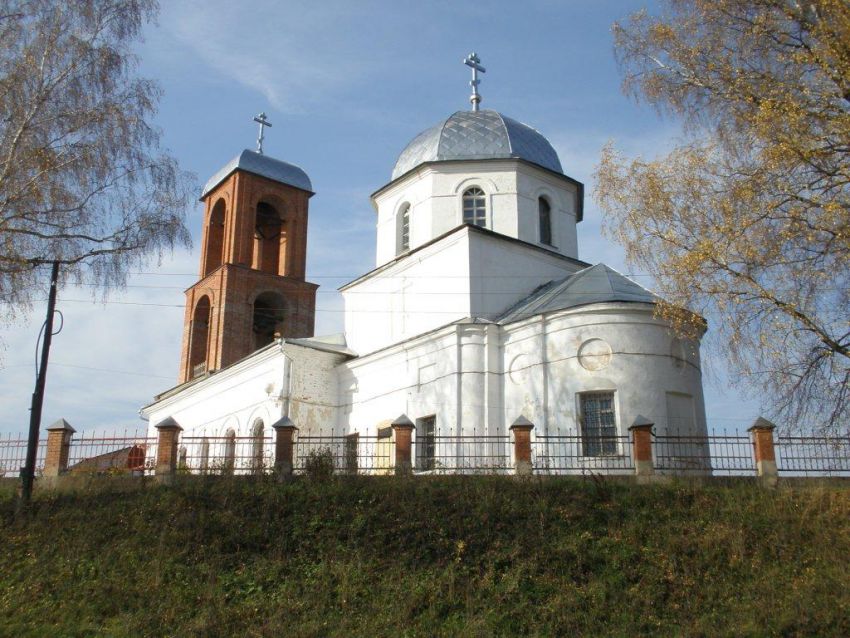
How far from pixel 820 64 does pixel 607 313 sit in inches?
247

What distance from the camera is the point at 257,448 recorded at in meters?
19.2

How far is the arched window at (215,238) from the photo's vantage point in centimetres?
2809

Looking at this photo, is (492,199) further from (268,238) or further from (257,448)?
(268,238)

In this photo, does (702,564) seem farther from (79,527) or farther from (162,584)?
(79,527)

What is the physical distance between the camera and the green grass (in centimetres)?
1037

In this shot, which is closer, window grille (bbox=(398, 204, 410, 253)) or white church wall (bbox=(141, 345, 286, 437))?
white church wall (bbox=(141, 345, 286, 437))

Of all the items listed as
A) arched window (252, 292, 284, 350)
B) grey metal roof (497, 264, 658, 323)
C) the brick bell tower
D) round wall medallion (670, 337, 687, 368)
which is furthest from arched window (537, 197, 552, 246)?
arched window (252, 292, 284, 350)

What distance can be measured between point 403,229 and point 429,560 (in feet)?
37.7

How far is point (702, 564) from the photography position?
11.2 meters

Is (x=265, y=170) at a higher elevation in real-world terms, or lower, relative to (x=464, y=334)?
higher

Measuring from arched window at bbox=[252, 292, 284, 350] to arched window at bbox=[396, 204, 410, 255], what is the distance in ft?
22.7

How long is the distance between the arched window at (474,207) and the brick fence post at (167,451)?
8.82 metres

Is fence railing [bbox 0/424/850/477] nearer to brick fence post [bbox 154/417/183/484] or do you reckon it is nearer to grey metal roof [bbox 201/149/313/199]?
brick fence post [bbox 154/417/183/484]

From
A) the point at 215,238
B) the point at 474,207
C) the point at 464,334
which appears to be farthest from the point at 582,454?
the point at 215,238
